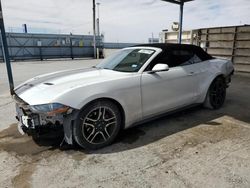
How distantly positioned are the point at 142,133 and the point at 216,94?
2.02 m

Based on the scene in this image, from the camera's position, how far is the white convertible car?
2498 millimetres

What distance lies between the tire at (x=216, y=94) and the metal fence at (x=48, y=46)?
1888 centimetres

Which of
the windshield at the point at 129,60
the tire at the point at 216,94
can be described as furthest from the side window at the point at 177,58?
the tire at the point at 216,94

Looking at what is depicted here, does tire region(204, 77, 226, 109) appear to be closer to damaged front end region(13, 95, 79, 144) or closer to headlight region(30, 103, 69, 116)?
damaged front end region(13, 95, 79, 144)

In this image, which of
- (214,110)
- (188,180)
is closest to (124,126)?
(188,180)

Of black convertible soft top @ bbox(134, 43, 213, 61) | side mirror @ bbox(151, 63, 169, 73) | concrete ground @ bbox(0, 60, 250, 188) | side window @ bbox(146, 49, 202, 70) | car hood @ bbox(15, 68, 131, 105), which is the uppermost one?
black convertible soft top @ bbox(134, 43, 213, 61)

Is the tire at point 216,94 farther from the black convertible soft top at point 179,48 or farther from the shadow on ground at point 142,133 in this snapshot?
the black convertible soft top at point 179,48

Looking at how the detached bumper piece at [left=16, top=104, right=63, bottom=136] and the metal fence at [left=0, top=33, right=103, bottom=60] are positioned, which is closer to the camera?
the detached bumper piece at [left=16, top=104, right=63, bottom=136]

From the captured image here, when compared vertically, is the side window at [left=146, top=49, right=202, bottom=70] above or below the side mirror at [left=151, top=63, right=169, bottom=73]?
above

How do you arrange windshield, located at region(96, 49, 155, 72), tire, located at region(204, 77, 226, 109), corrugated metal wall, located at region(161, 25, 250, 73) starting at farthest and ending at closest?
corrugated metal wall, located at region(161, 25, 250, 73) → tire, located at region(204, 77, 226, 109) → windshield, located at region(96, 49, 155, 72)

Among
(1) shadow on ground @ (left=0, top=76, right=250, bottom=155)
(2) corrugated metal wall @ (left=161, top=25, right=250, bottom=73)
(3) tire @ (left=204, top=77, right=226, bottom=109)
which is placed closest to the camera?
(1) shadow on ground @ (left=0, top=76, right=250, bottom=155)

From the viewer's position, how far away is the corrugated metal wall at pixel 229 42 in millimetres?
8672

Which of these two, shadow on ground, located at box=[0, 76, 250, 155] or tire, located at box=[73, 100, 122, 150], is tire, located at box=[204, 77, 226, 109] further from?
tire, located at box=[73, 100, 122, 150]

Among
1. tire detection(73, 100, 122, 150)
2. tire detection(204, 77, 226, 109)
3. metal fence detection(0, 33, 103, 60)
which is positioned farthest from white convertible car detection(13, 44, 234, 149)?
metal fence detection(0, 33, 103, 60)
